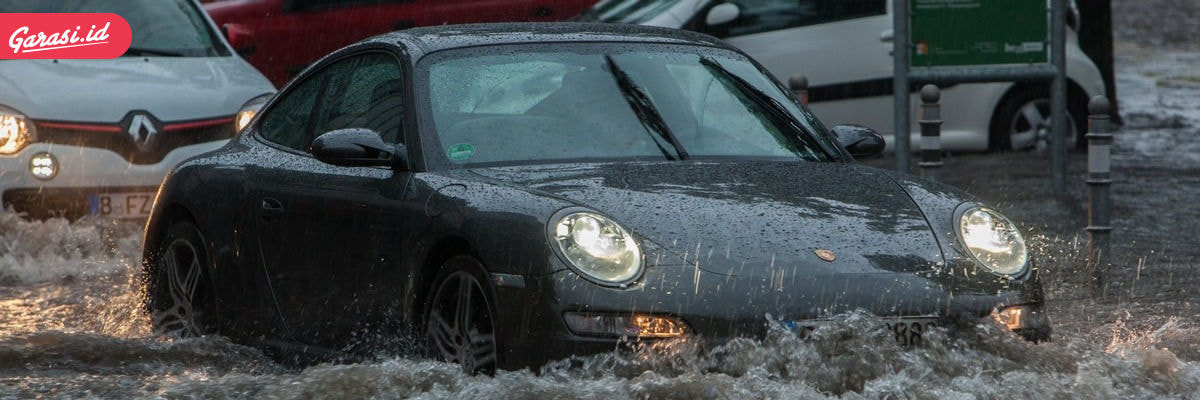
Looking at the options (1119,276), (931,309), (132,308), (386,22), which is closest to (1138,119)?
(386,22)

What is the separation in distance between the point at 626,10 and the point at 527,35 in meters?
8.89

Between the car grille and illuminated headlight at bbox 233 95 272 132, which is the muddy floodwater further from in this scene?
illuminated headlight at bbox 233 95 272 132

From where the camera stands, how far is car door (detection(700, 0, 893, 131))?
15570 millimetres

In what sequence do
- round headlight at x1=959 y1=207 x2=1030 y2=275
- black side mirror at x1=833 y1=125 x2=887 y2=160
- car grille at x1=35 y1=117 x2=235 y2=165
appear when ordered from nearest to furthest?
round headlight at x1=959 y1=207 x2=1030 y2=275, black side mirror at x1=833 y1=125 x2=887 y2=160, car grille at x1=35 y1=117 x2=235 y2=165

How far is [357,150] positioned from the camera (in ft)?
20.8

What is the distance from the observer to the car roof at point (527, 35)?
22.8ft

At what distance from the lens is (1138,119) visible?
20.2 m

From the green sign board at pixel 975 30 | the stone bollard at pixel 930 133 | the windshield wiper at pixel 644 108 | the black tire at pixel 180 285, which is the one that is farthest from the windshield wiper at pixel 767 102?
the green sign board at pixel 975 30

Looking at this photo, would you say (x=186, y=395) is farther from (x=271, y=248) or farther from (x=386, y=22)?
(x=386, y=22)

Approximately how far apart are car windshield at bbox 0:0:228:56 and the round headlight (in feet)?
21.7

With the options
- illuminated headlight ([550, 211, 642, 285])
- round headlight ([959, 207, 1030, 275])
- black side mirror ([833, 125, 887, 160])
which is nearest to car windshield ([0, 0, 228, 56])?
black side mirror ([833, 125, 887, 160])

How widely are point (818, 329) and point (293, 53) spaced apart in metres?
11.1

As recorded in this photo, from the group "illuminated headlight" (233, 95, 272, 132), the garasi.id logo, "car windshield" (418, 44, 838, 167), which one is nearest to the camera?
"car windshield" (418, 44, 838, 167)

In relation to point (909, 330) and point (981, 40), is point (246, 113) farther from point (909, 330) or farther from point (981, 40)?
point (909, 330)
